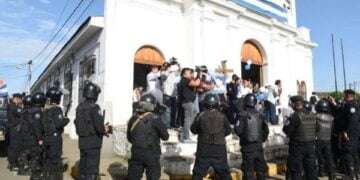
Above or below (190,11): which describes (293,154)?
below

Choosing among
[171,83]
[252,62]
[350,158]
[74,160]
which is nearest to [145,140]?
[171,83]

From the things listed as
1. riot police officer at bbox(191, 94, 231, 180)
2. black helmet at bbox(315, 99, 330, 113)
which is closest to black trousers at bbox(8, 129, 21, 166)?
riot police officer at bbox(191, 94, 231, 180)

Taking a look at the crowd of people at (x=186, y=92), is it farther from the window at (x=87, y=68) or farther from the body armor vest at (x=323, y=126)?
the window at (x=87, y=68)

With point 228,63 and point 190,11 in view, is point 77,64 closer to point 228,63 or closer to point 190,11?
point 190,11

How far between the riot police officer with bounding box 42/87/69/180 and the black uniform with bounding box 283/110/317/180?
15.7 feet

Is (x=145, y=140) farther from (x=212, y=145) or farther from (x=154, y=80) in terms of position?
(x=154, y=80)

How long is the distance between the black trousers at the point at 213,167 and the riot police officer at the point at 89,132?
6.11 feet

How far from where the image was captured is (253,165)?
7.00 m

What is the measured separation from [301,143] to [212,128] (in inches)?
90.7

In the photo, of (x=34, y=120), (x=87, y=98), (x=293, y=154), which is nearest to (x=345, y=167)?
(x=293, y=154)

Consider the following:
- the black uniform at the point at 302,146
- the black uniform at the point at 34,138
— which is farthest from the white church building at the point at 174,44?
the black uniform at the point at 302,146

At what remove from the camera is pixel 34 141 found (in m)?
8.35

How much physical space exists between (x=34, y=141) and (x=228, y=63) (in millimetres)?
9503

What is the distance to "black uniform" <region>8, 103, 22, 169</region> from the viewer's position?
375 inches
